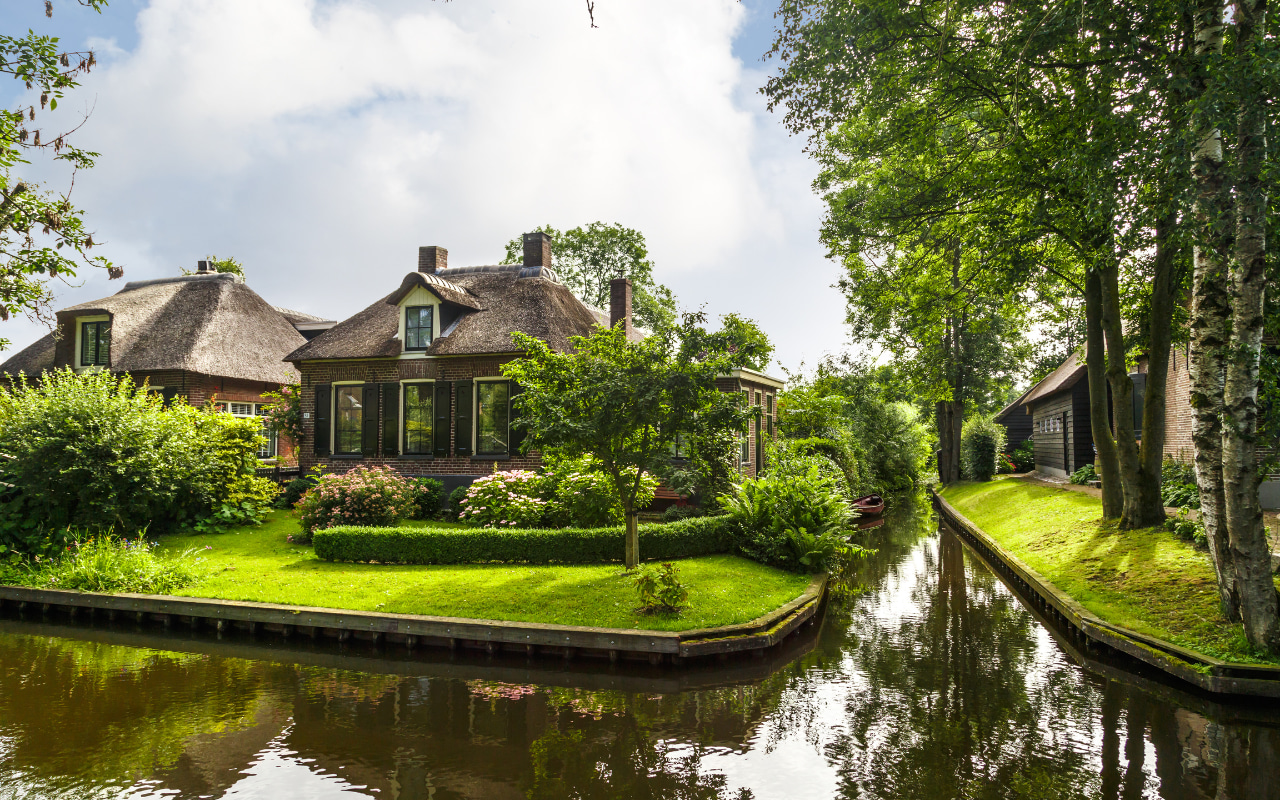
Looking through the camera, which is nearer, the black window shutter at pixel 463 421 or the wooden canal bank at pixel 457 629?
the wooden canal bank at pixel 457 629

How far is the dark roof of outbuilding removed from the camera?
24.6 meters

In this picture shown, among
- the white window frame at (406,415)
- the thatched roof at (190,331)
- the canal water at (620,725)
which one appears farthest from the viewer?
the thatched roof at (190,331)

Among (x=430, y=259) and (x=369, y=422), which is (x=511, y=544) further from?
(x=430, y=259)

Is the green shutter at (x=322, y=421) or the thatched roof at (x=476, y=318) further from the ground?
the thatched roof at (x=476, y=318)

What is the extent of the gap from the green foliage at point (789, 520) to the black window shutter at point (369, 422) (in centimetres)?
1011

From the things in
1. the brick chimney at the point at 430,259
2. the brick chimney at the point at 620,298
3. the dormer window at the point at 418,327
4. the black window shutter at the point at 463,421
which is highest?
the brick chimney at the point at 430,259

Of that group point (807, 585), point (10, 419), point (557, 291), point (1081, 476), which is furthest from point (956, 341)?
point (10, 419)

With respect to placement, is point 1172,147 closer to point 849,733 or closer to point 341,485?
point 849,733

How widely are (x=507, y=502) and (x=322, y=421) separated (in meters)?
8.27

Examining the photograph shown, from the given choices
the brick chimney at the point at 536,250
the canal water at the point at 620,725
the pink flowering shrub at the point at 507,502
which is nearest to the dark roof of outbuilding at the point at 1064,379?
the brick chimney at the point at 536,250

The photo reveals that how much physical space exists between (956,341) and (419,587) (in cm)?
2764

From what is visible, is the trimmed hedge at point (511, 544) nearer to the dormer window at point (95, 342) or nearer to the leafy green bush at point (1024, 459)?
the dormer window at point (95, 342)

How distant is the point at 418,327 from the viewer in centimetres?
1966

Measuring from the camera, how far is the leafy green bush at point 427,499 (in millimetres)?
17469
